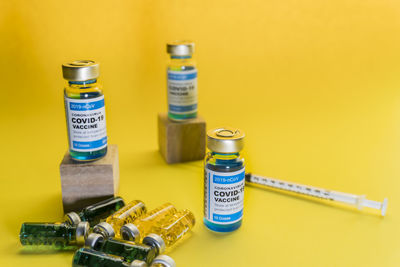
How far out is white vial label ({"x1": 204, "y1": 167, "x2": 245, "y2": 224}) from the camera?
1.48 metres

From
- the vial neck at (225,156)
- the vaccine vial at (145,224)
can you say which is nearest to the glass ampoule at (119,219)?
the vaccine vial at (145,224)

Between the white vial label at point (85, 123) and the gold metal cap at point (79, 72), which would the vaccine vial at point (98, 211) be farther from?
the gold metal cap at point (79, 72)

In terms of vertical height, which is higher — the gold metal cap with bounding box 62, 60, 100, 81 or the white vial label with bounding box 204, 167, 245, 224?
the gold metal cap with bounding box 62, 60, 100, 81

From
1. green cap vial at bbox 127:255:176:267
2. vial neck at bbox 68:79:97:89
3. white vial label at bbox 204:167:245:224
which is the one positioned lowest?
green cap vial at bbox 127:255:176:267

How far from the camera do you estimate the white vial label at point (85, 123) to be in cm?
157

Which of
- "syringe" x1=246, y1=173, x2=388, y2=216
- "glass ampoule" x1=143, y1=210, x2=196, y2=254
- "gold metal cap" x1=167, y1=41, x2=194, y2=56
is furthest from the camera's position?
"gold metal cap" x1=167, y1=41, x2=194, y2=56

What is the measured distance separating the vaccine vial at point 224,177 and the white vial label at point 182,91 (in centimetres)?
57

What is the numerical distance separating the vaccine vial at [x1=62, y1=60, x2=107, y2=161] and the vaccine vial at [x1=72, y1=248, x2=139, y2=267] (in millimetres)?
417

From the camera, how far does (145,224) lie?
153 centimetres

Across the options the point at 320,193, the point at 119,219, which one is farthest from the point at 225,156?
the point at 320,193

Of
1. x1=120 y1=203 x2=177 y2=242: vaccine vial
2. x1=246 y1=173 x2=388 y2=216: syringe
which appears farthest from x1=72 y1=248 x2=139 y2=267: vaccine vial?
x1=246 y1=173 x2=388 y2=216: syringe

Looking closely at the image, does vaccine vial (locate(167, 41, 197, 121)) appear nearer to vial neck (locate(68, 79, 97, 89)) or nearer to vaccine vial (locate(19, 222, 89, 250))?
vial neck (locate(68, 79, 97, 89))

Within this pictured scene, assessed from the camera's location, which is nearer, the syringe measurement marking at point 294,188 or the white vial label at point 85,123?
the white vial label at point 85,123

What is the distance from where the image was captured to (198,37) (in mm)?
3225
